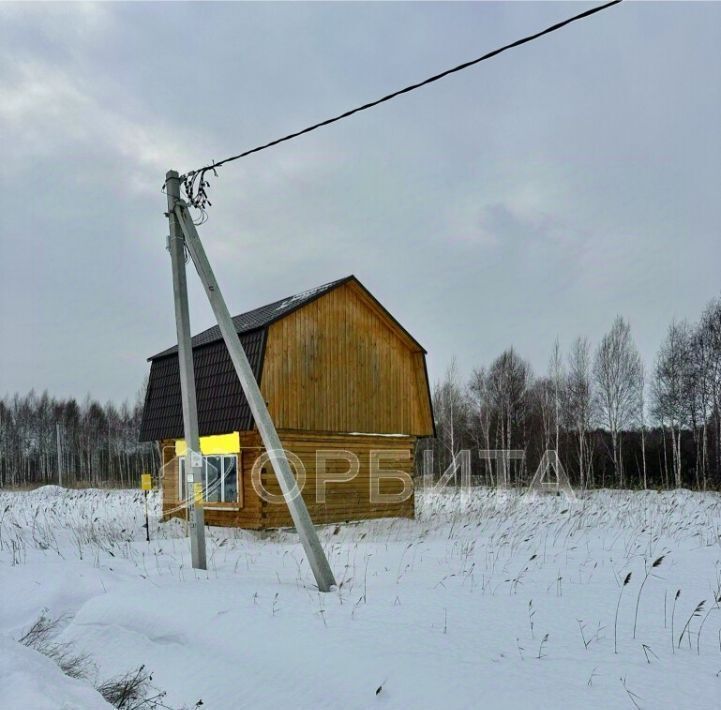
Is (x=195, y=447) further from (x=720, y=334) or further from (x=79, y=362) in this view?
(x=79, y=362)

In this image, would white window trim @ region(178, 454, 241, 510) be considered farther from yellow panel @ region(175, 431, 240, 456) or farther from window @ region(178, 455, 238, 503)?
yellow panel @ region(175, 431, 240, 456)

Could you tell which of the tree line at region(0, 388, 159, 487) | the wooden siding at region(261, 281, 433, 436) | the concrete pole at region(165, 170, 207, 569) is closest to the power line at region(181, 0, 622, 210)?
the concrete pole at region(165, 170, 207, 569)

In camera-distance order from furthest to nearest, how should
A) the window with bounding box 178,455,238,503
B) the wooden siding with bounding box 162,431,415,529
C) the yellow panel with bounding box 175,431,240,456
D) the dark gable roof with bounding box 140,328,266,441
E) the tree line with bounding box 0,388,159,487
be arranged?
the tree line with bounding box 0,388,159,487 → the window with bounding box 178,455,238,503 → the yellow panel with bounding box 175,431,240,456 → the wooden siding with bounding box 162,431,415,529 → the dark gable roof with bounding box 140,328,266,441

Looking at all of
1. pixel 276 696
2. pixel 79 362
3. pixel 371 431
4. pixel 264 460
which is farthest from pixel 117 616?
pixel 79 362

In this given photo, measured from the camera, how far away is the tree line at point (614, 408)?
27.6 metres

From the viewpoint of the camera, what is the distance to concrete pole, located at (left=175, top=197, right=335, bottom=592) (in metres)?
6.15

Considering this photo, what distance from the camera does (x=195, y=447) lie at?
762 centimetres

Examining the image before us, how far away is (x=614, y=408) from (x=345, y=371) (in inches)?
796

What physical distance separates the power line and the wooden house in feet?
17.2

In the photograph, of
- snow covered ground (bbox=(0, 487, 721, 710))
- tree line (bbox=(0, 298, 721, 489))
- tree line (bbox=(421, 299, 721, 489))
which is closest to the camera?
snow covered ground (bbox=(0, 487, 721, 710))

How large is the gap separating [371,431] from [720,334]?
66.6 ft

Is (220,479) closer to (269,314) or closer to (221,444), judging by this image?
(221,444)

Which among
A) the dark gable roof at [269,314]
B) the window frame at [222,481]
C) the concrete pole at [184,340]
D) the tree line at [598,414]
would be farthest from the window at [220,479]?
the tree line at [598,414]

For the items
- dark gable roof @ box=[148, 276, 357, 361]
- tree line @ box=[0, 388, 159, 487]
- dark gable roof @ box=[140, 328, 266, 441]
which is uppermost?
dark gable roof @ box=[148, 276, 357, 361]
